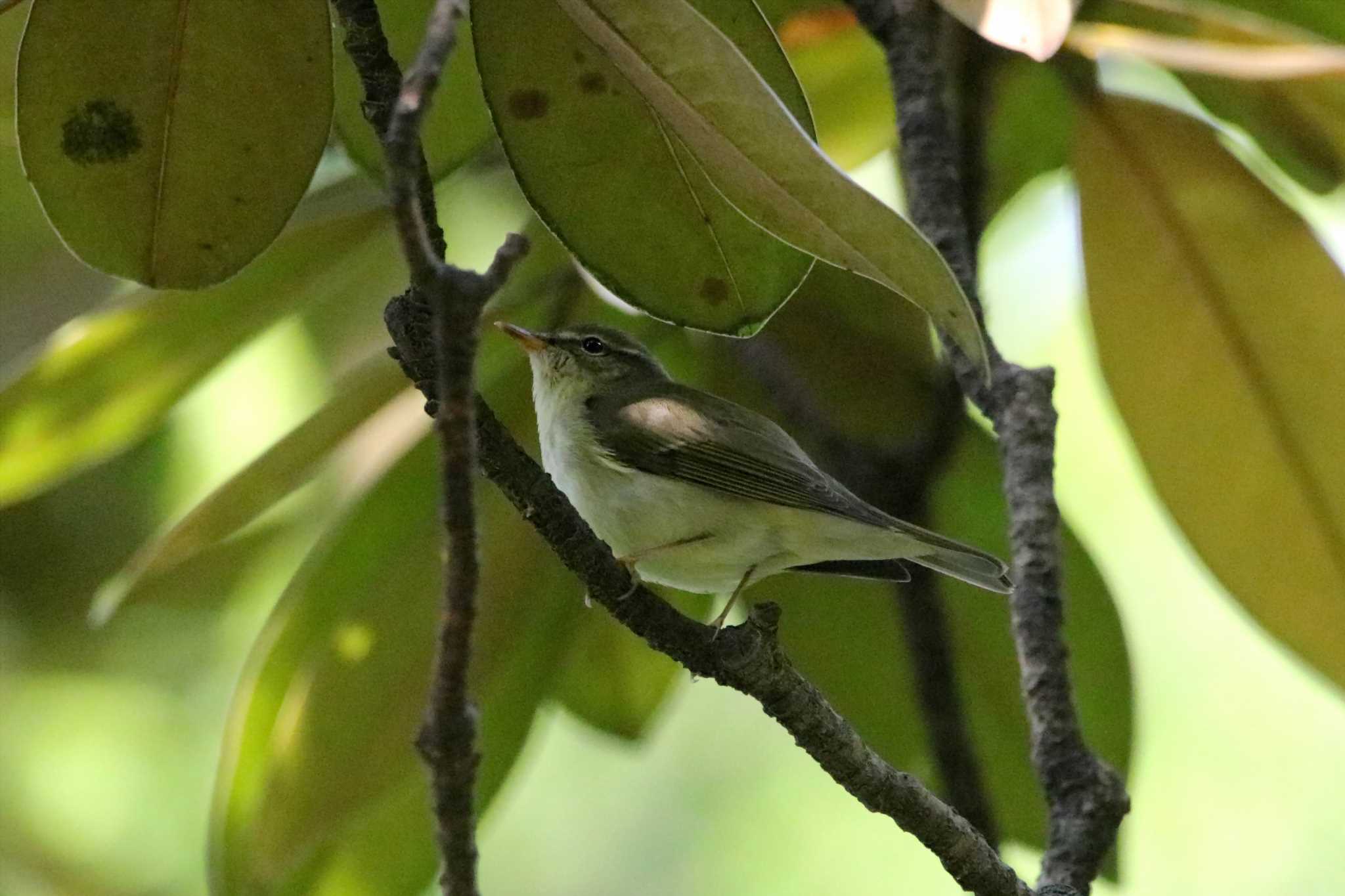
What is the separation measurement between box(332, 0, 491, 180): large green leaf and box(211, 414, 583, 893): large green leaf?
1.47 ft

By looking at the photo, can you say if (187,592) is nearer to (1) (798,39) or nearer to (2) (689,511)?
(2) (689,511)

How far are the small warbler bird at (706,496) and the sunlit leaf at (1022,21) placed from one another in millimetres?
786

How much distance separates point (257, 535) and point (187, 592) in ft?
0.59

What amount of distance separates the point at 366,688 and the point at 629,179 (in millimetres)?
929

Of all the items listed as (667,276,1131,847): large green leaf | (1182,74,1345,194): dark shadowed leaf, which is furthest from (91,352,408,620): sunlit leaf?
(1182,74,1345,194): dark shadowed leaf

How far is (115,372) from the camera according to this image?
6.69 ft

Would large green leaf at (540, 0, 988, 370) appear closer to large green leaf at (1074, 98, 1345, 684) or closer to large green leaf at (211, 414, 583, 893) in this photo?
large green leaf at (211, 414, 583, 893)

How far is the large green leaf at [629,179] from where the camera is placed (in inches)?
55.5

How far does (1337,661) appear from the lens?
1.93 meters

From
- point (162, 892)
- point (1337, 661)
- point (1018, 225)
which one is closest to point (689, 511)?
point (1337, 661)

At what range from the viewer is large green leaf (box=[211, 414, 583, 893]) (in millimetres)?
1961

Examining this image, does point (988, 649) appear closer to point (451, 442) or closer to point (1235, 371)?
point (1235, 371)

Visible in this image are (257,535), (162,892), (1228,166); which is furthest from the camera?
(162,892)

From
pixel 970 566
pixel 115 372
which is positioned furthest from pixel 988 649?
pixel 115 372
